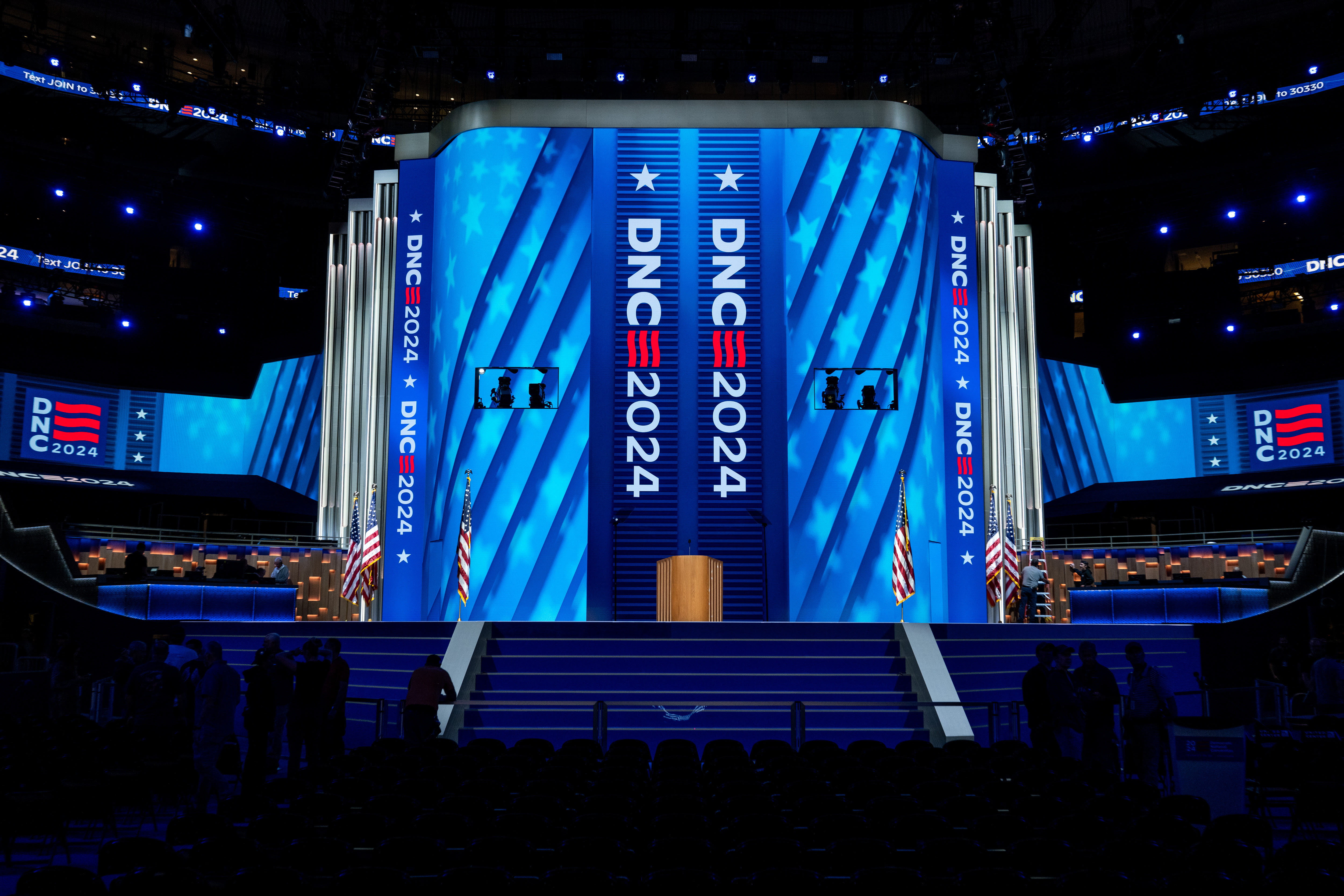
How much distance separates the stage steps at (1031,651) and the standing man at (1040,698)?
9.17 feet

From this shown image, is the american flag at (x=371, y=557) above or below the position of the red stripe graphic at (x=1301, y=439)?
below

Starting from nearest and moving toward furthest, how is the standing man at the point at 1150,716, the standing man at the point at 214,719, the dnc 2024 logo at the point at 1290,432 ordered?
the standing man at the point at 214,719 → the standing man at the point at 1150,716 → the dnc 2024 logo at the point at 1290,432

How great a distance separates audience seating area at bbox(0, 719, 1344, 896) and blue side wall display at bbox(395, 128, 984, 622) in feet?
33.4

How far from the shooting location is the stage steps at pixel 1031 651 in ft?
54.2

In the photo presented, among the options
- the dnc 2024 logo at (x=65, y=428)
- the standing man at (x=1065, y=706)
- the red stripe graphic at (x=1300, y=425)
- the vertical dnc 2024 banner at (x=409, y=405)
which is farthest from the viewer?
the red stripe graphic at (x=1300, y=425)

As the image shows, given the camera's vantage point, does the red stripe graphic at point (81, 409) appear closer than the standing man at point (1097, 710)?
No

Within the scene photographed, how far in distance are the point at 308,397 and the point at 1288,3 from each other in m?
28.8

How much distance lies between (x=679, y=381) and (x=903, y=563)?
554cm

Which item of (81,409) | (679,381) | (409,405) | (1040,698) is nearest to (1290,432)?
(679,381)

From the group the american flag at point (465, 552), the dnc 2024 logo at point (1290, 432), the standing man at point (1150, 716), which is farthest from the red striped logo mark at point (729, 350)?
the dnc 2024 logo at point (1290, 432)

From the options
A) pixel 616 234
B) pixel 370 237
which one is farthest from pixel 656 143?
pixel 370 237

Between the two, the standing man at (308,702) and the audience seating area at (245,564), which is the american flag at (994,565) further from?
the audience seating area at (245,564)

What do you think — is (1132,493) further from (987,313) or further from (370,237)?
(370,237)

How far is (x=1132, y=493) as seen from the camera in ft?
110
